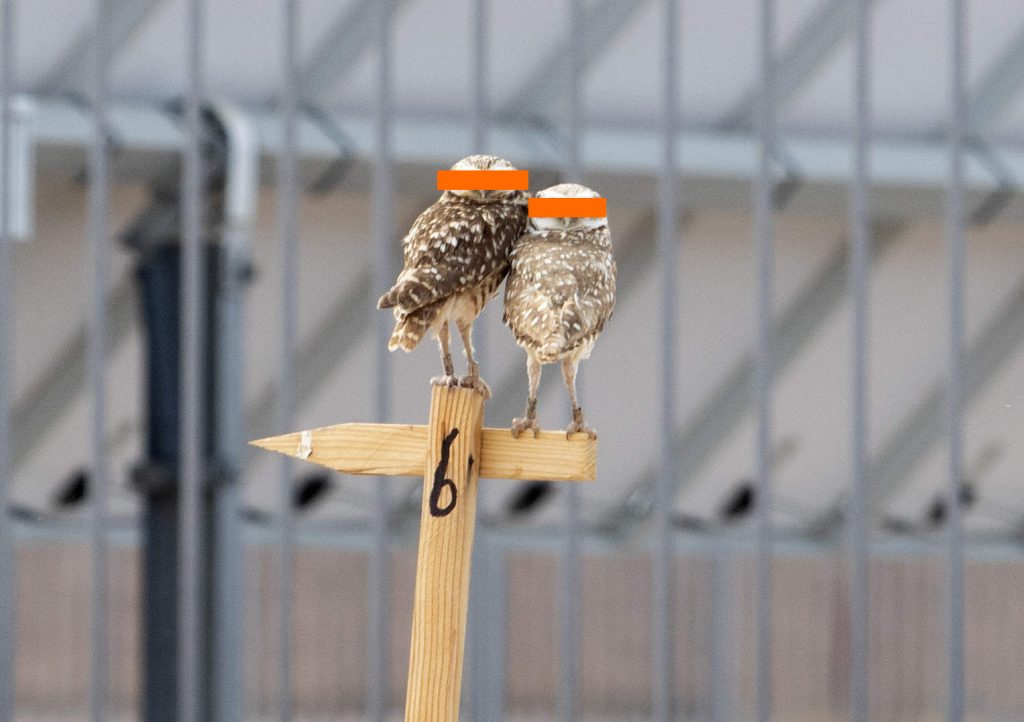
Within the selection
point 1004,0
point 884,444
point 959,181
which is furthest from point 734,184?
point 959,181

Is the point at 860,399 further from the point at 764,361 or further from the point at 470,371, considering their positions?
the point at 470,371

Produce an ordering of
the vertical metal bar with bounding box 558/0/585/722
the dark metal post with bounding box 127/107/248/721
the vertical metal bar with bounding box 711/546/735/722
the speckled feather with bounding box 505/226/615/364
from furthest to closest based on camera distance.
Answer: the vertical metal bar with bounding box 711/546/735/722, the dark metal post with bounding box 127/107/248/721, the vertical metal bar with bounding box 558/0/585/722, the speckled feather with bounding box 505/226/615/364

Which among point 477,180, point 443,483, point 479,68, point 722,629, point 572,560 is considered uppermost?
point 479,68

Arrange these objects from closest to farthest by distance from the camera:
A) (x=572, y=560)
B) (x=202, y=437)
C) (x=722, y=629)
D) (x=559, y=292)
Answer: (x=559, y=292)
(x=572, y=560)
(x=202, y=437)
(x=722, y=629)

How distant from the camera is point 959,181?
4.65 feet

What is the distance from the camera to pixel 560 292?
0.92m

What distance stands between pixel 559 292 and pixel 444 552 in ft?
0.64

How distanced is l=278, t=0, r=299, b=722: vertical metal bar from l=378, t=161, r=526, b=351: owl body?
17.6 inches

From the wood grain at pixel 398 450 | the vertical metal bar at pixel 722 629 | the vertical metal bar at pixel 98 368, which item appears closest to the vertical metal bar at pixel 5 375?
the vertical metal bar at pixel 98 368

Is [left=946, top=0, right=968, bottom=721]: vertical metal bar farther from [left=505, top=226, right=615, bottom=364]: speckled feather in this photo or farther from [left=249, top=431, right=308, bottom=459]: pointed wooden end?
[left=249, top=431, right=308, bottom=459]: pointed wooden end

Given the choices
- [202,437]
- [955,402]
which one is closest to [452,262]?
[955,402]

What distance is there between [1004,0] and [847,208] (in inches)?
17.4

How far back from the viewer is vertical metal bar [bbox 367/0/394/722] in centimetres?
139

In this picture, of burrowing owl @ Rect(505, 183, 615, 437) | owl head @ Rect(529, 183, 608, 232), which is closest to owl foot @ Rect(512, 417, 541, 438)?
burrowing owl @ Rect(505, 183, 615, 437)
